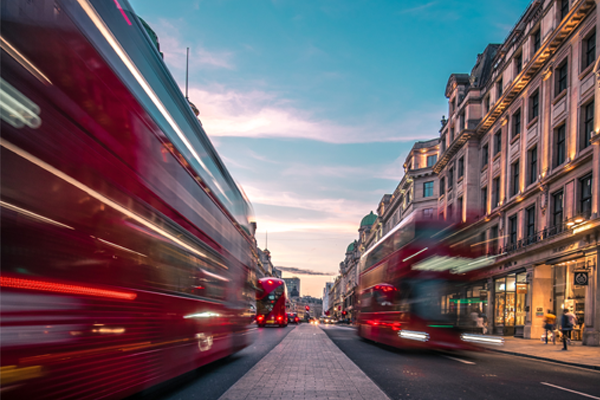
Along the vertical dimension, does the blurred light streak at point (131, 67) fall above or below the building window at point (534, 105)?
below

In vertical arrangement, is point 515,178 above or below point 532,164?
below

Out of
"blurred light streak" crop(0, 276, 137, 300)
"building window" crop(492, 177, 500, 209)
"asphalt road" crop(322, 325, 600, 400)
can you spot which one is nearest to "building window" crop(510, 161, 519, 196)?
"building window" crop(492, 177, 500, 209)

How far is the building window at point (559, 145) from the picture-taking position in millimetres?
27281

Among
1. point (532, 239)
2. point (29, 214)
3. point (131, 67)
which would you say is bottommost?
point (29, 214)

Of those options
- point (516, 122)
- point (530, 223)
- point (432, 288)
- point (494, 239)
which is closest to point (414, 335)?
point (432, 288)

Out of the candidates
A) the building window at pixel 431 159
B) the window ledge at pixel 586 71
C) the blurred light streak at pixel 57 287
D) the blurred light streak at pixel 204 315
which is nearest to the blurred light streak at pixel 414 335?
the blurred light streak at pixel 204 315

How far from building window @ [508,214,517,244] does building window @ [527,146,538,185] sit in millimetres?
3088

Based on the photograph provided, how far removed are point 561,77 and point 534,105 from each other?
370 cm

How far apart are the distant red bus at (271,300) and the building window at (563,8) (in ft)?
78.9

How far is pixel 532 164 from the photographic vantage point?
31.5m

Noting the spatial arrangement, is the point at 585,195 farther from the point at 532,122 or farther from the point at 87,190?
the point at 87,190

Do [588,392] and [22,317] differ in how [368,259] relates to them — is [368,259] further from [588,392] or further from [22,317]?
[22,317]

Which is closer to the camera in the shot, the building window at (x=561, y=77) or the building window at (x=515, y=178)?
the building window at (x=561, y=77)

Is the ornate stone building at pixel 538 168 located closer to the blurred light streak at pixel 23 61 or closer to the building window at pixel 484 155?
the building window at pixel 484 155
